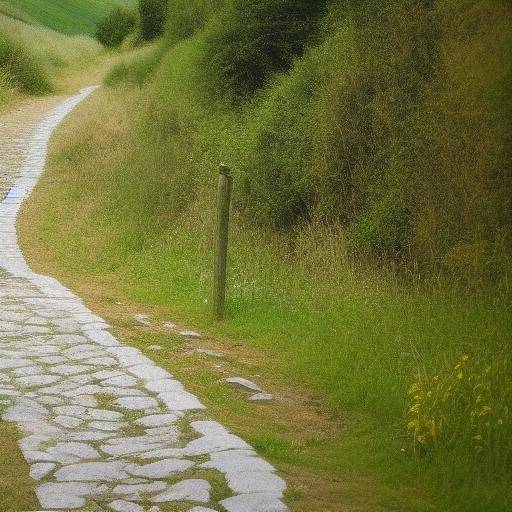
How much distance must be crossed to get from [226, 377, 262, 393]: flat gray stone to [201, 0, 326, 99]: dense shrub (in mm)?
9351

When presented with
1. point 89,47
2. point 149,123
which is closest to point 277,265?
point 149,123

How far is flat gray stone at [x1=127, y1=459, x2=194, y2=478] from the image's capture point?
4963 mm

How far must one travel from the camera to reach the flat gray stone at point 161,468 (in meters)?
4.96

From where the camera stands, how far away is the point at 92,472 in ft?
16.3

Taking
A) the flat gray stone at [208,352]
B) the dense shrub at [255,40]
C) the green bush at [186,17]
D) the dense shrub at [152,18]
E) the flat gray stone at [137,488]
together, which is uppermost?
the dense shrub at [152,18]

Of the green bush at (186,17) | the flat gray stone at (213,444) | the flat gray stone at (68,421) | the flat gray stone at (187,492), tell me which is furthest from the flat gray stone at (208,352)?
the green bush at (186,17)

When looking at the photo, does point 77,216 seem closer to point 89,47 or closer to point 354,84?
point 354,84

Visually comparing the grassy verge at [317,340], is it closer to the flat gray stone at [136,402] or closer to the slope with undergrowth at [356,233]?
the slope with undergrowth at [356,233]

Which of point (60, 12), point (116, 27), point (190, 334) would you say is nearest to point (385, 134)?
point (190, 334)

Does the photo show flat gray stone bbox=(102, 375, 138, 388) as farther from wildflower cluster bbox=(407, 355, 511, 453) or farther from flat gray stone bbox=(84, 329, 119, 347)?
wildflower cluster bbox=(407, 355, 511, 453)

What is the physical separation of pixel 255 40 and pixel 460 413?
40.5 ft

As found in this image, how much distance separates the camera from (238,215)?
42.7 feet

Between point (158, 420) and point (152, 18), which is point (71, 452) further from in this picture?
point (152, 18)

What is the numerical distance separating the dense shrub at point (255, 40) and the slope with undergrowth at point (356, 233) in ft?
0.16
